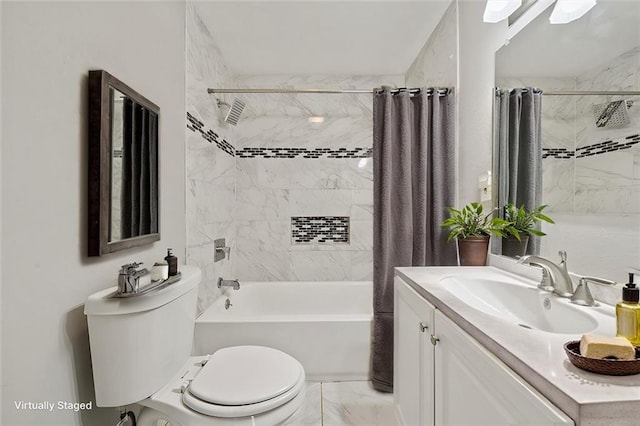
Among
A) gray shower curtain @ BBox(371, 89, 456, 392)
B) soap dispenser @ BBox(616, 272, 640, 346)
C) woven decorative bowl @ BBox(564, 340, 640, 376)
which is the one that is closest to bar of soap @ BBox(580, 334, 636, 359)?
woven decorative bowl @ BBox(564, 340, 640, 376)

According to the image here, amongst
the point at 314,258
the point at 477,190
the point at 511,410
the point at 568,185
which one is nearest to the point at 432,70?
the point at 477,190

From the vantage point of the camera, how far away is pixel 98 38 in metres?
1.24

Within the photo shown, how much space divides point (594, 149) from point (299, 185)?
7.84ft

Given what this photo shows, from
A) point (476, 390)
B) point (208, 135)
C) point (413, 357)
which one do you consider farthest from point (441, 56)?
point (476, 390)

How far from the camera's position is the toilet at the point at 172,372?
108cm

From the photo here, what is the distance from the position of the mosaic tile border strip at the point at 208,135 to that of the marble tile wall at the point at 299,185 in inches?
10.0

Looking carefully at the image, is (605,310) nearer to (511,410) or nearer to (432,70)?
(511,410)

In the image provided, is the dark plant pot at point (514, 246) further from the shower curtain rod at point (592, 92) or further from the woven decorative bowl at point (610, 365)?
the woven decorative bowl at point (610, 365)

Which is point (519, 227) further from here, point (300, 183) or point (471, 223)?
point (300, 183)

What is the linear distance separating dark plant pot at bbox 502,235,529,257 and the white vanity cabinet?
1.79 ft

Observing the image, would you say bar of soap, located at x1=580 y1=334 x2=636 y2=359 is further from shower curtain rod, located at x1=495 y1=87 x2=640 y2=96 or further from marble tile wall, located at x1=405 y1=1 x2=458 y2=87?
marble tile wall, located at x1=405 y1=1 x2=458 y2=87

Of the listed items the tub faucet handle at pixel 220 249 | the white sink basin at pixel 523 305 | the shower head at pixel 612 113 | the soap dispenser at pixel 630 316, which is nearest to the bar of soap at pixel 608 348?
the soap dispenser at pixel 630 316

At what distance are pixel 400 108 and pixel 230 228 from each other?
1727 mm

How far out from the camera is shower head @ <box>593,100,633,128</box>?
108 centimetres
